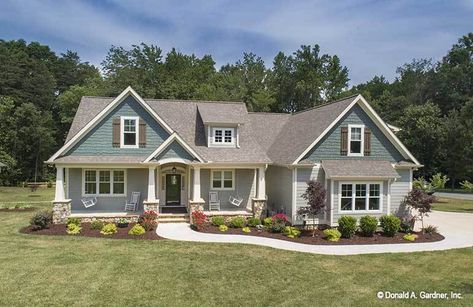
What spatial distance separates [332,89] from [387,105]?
1053 centimetres

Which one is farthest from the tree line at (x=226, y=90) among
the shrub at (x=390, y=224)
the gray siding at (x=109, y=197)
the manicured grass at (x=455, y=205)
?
the shrub at (x=390, y=224)

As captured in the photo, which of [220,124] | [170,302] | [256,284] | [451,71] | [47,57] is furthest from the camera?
[47,57]

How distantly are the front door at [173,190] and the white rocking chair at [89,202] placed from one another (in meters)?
4.16

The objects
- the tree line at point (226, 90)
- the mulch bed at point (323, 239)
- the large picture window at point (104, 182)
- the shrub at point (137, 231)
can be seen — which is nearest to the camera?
the mulch bed at point (323, 239)

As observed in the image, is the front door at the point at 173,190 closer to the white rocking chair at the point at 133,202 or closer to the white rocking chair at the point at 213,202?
the white rocking chair at the point at 133,202

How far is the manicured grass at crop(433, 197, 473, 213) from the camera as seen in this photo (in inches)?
1168

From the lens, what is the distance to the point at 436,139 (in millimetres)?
48219

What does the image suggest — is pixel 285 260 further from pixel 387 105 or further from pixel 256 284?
pixel 387 105

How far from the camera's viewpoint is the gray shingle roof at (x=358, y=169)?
1983 cm

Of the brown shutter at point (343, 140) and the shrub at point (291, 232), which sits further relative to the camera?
the brown shutter at point (343, 140)

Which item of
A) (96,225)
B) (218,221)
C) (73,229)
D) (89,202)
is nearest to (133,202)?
(89,202)

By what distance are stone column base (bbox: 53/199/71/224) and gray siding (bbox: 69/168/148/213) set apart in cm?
147

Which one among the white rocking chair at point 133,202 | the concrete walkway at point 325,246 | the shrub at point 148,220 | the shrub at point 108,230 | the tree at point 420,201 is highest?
the tree at point 420,201

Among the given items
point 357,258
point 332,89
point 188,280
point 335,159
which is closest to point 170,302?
point 188,280
